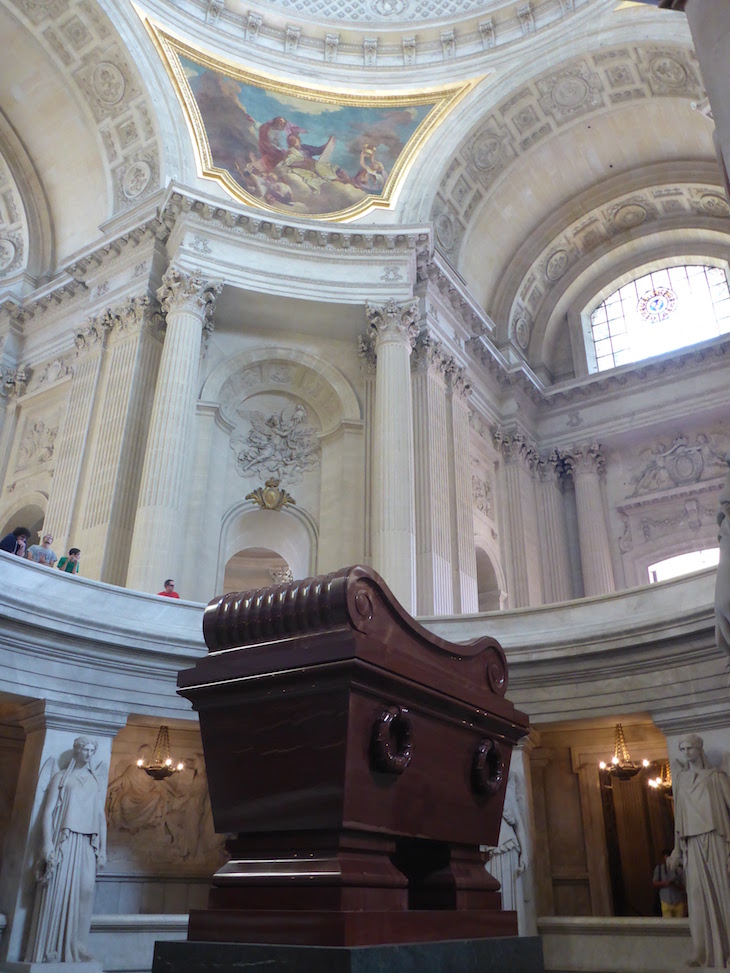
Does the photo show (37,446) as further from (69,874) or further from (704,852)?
(704,852)

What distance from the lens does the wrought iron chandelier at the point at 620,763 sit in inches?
370

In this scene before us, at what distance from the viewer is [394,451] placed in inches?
572

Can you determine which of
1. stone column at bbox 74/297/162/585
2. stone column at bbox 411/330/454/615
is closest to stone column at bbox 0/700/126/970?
stone column at bbox 74/297/162/585

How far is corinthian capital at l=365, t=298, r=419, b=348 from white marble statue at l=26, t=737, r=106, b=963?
9.50 metres

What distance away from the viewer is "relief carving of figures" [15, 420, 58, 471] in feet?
52.5

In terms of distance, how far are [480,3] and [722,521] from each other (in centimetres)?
1774

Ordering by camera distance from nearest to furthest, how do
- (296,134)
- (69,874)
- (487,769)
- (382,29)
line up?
(487,769), (69,874), (296,134), (382,29)

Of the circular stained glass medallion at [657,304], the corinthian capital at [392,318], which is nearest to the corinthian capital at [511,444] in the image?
the corinthian capital at [392,318]

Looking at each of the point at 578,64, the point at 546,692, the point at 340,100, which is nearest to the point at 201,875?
the point at 546,692

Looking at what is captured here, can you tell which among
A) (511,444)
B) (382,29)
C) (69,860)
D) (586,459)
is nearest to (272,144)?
(382,29)

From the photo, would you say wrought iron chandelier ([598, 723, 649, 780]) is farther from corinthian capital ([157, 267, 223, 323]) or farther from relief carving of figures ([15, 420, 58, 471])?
relief carving of figures ([15, 420, 58, 471])

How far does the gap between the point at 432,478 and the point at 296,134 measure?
301 inches

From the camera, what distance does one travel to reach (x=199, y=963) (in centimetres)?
159

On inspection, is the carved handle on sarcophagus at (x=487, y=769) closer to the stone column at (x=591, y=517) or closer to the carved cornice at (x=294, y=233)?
the carved cornice at (x=294, y=233)
